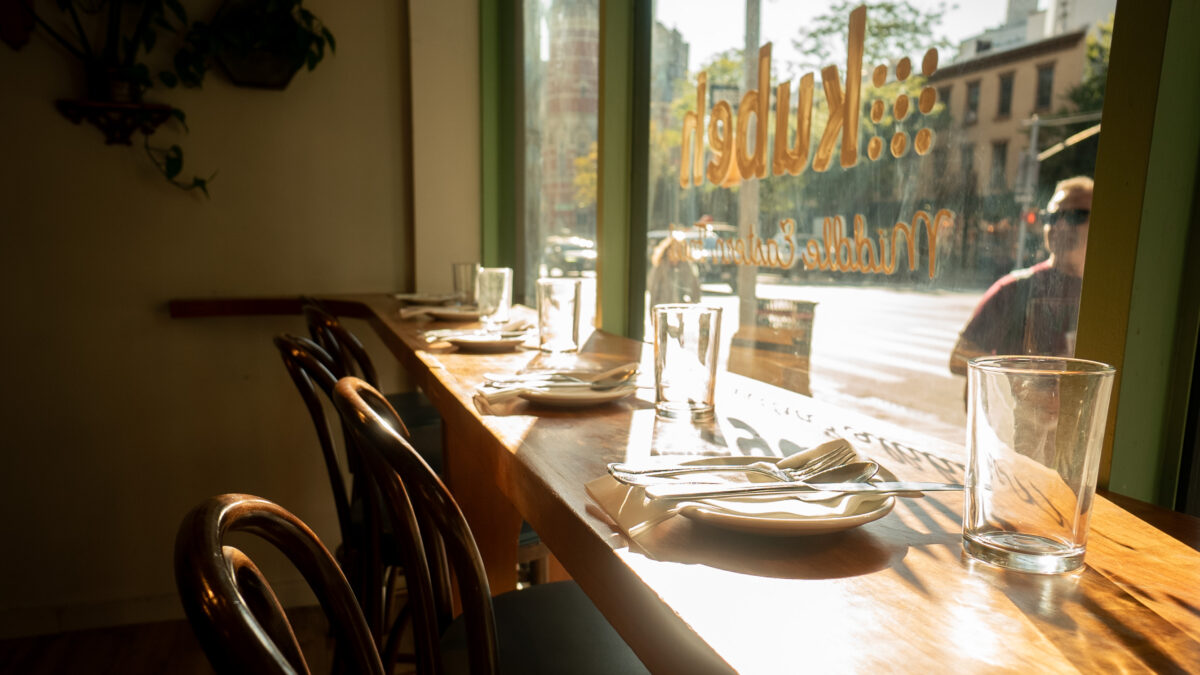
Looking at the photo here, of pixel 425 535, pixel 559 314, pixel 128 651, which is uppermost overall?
pixel 559 314

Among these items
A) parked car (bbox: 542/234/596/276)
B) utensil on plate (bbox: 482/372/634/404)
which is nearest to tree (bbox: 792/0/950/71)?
utensil on plate (bbox: 482/372/634/404)

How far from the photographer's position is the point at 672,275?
2018 mm

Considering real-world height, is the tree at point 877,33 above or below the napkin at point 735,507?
above

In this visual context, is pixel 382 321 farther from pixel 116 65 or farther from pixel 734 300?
pixel 116 65

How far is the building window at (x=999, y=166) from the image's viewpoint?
1082 mm

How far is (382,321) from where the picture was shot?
219 centimetres

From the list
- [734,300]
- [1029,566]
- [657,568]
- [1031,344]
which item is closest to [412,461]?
[657,568]

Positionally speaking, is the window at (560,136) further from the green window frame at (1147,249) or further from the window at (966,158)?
the green window frame at (1147,249)

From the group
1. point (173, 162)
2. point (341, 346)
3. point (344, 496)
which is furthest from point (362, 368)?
point (173, 162)

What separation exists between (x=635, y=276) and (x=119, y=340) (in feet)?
6.48

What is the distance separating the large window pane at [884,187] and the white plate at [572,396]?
498mm

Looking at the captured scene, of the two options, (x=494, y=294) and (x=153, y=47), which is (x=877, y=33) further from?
(x=153, y=47)

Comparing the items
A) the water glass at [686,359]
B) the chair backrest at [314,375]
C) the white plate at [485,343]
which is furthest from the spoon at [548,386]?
the white plate at [485,343]

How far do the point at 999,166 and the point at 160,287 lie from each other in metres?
2.83
